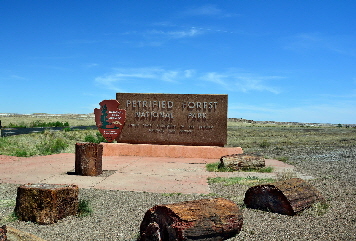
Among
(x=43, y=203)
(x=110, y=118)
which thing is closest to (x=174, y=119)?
(x=110, y=118)

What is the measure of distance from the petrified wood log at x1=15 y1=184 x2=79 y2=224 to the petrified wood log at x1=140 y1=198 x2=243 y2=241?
177cm

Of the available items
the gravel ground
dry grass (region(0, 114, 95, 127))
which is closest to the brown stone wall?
the gravel ground

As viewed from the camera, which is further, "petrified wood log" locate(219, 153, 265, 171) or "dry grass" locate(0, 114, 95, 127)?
"dry grass" locate(0, 114, 95, 127)

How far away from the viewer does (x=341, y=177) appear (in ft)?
35.1

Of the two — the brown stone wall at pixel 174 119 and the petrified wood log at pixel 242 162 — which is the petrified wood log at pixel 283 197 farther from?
the brown stone wall at pixel 174 119

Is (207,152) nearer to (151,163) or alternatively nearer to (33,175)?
(151,163)

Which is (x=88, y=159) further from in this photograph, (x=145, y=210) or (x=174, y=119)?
(x=174, y=119)

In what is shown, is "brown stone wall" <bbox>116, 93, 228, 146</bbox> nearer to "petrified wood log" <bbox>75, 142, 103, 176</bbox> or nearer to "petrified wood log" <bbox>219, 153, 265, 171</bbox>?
"petrified wood log" <bbox>219, 153, 265, 171</bbox>

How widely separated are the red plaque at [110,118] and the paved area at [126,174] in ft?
5.48

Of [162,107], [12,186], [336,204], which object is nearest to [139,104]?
[162,107]

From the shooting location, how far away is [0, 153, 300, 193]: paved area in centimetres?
893

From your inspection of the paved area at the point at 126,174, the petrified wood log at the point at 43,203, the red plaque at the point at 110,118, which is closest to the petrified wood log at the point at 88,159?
the paved area at the point at 126,174

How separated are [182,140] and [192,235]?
37.7 feet

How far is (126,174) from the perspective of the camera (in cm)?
1064
